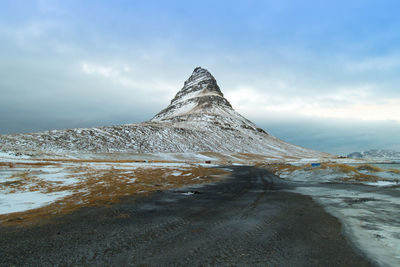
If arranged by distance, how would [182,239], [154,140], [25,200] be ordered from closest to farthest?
[182,239] < [25,200] < [154,140]

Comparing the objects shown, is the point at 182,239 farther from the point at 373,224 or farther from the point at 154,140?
the point at 154,140

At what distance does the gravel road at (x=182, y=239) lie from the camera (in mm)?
5773

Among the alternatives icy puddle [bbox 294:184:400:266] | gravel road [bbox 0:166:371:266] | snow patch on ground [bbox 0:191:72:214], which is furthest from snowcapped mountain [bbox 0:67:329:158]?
icy puddle [bbox 294:184:400:266]

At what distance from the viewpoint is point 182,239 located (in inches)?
285

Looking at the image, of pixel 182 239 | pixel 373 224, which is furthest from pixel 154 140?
pixel 373 224

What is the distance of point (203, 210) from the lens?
11562 mm

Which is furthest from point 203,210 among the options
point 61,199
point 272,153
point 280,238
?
point 272,153

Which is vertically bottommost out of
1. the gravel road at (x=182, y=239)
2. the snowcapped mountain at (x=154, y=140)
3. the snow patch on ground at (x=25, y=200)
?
the snow patch on ground at (x=25, y=200)

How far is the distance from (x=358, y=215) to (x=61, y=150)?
340 ft

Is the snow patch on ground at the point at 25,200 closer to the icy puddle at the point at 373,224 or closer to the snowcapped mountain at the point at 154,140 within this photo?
the icy puddle at the point at 373,224

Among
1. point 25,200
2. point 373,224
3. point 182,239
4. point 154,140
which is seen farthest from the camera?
point 154,140

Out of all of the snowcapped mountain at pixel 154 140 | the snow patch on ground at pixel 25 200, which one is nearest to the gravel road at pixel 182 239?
the snow patch on ground at pixel 25 200

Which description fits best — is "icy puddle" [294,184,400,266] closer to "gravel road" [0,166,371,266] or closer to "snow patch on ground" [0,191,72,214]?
"gravel road" [0,166,371,266]

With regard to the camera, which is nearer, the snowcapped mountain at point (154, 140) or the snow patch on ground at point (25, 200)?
the snow patch on ground at point (25, 200)
